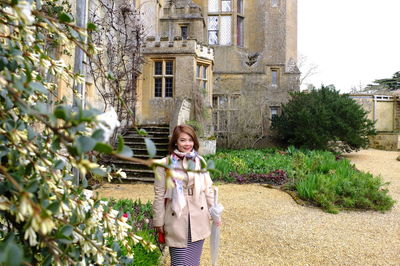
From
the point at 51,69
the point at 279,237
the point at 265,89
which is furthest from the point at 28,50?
the point at 265,89

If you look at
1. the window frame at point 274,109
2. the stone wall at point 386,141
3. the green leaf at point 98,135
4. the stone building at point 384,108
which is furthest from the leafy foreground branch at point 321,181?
the stone building at point 384,108

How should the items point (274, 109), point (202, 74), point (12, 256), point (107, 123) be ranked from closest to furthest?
point (12, 256) → point (107, 123) → point (202, 74) → point (274, 109)

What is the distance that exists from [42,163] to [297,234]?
14.1 feet

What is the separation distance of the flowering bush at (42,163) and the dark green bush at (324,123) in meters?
13.1

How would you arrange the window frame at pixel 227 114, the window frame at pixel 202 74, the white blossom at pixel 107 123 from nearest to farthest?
the white blossom at pixel 107 123 < the window frame at pixel 202 74 < the window frame at pixel 227 114

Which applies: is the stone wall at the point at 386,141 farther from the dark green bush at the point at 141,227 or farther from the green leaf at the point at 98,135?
the green leaf at the point at 98,135

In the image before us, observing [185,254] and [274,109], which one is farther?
[274,109]

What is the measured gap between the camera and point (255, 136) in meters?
15.6

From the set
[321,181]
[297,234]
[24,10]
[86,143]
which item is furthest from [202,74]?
[86,143]

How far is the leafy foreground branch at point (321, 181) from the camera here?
6082 millimetres

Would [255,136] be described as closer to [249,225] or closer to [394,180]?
[394,180]

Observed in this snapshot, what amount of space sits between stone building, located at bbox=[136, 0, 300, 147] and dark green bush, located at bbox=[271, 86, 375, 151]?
6.46 feet

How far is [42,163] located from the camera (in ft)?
3.51

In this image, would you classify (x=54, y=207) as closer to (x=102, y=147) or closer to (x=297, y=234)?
(x=102, y=147)
